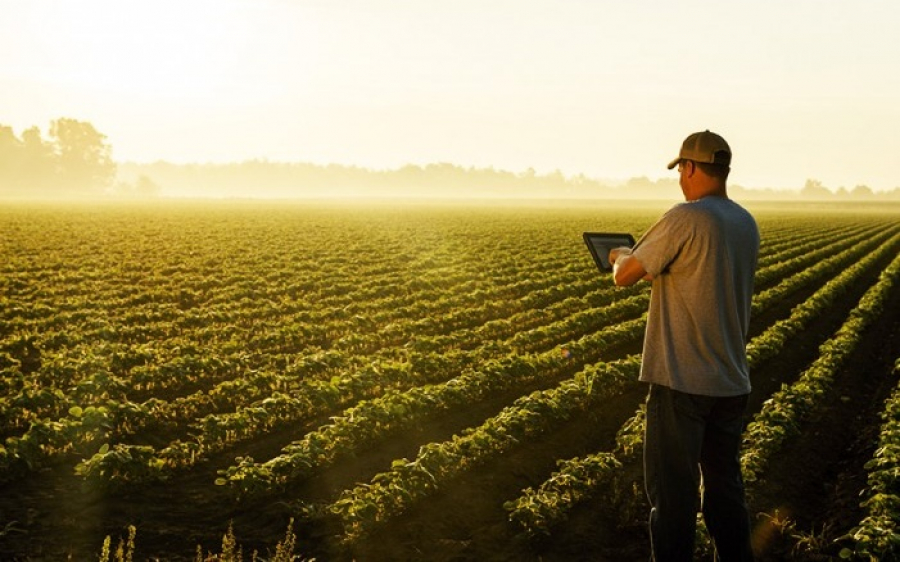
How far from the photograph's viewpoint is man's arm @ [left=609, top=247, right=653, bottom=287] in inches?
157

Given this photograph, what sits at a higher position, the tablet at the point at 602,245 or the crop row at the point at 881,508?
the tablet at the point at 602,245

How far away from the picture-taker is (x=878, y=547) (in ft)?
18.2

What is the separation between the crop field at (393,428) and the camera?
6.02 m

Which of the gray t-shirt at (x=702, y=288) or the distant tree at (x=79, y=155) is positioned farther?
the distant tree at (x=79, y=155)

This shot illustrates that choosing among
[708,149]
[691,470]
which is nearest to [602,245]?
[708,149]

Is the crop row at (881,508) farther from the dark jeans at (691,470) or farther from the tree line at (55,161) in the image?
the tree line at (55,161)

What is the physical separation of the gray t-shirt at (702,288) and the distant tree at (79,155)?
183 meters

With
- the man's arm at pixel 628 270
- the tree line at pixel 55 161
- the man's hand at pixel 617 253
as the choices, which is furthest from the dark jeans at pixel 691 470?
the tree line at pixel 55 161

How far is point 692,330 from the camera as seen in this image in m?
3.97

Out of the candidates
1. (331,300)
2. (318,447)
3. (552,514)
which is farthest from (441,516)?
(331,300)

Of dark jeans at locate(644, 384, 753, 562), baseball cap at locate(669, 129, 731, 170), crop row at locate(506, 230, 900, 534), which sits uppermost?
baseball cap at locate(669, 129, 731, 170)

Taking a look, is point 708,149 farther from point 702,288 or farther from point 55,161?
point 55,161

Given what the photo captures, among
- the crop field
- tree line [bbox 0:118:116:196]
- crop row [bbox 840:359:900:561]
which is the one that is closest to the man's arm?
the crop field

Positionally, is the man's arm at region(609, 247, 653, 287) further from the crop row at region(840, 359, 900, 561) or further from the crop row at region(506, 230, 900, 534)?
the crop row at region(840, 359, 900, 561)
